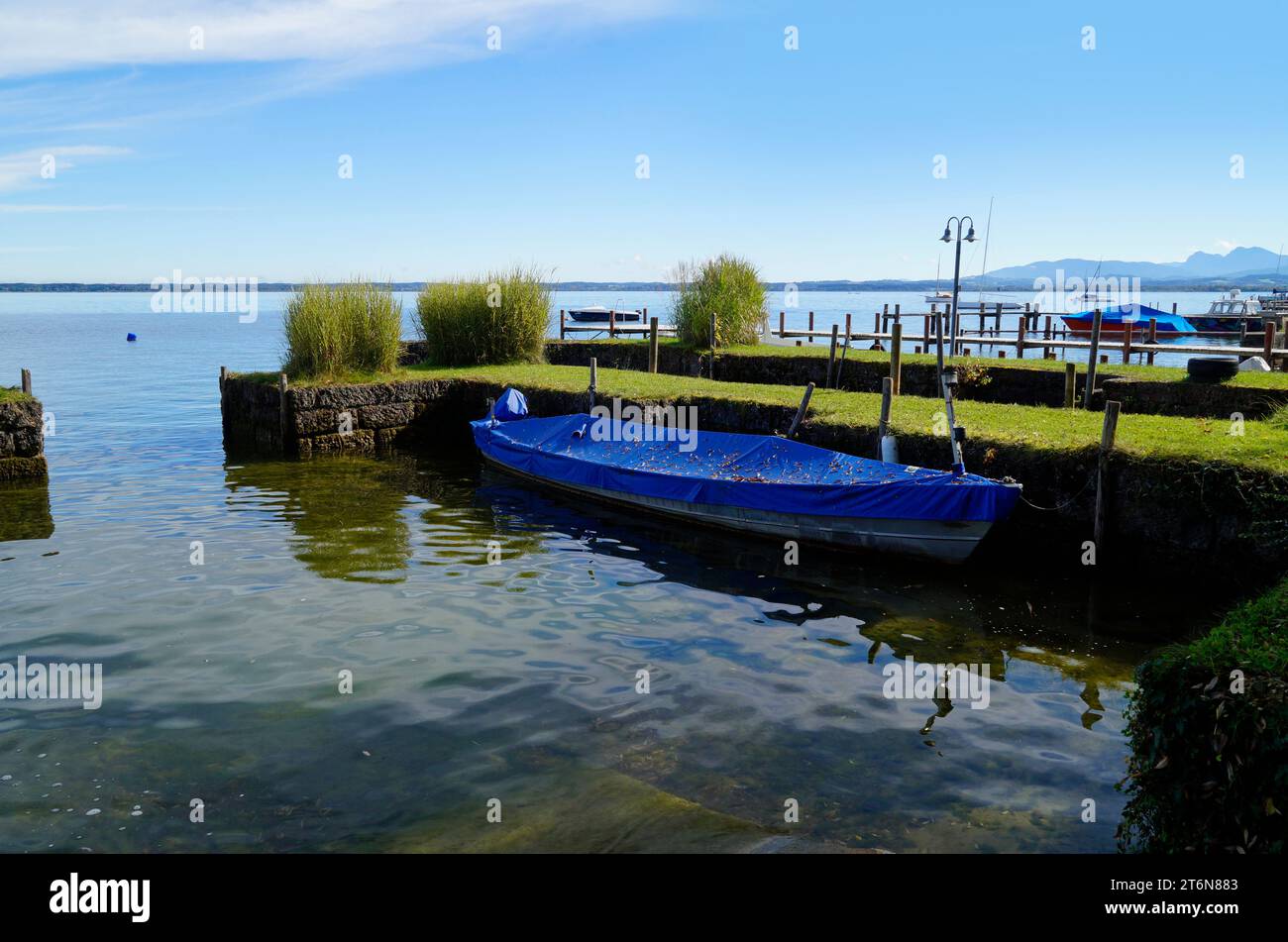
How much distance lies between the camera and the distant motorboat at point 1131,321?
32.8m

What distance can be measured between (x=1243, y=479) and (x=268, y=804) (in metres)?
10.2

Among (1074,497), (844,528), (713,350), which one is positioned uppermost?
(713,350)

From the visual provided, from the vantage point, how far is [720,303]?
93.8 ft

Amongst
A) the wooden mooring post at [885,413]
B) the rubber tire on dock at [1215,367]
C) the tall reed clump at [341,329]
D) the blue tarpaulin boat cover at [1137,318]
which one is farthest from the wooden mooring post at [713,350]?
the blue tarpaulin boat cover at [1137,318]

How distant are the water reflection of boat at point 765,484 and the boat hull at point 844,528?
0.02 metres

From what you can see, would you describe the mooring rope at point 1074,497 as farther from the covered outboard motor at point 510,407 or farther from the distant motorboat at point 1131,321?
the distant motorboat at point 1131,321

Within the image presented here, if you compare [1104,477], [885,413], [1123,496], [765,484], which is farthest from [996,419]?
[765,484]

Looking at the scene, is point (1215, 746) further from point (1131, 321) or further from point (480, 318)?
point (1131, 321)

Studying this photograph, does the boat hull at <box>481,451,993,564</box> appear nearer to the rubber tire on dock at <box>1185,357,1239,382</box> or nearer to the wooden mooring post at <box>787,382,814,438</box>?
the wooden mooring post at <box>787,382,814,438</box>

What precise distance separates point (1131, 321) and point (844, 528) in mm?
26724

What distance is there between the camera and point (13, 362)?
51.1 metres

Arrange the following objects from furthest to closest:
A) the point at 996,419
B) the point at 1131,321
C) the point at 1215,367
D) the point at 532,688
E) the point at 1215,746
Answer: the point at 1131,321, the point at 1215,367, the point at 996,419, the point at 532,688, the point at 1215,746

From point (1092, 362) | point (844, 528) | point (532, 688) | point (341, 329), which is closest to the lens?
point (532, 688)
